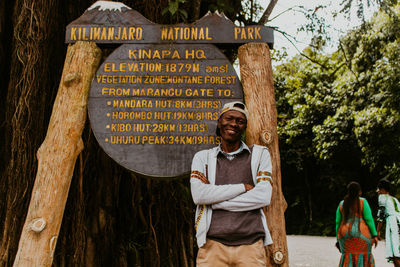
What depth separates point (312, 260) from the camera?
7828mm

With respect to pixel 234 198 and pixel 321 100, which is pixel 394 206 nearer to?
pixel 234 198

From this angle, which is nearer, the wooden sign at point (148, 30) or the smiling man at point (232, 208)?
the smiling man at point (232, 208)

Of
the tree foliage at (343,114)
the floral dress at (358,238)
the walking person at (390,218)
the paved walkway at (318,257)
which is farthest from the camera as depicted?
the tree foliage at (343,114)

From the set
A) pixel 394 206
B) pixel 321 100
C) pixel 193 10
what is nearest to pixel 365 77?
pixel 321 100

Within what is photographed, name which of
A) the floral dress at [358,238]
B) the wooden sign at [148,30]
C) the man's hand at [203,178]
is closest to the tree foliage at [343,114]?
the floral dress at [358,238]

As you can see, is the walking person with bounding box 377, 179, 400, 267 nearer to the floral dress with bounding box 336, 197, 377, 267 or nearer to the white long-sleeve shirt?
the floral dress with bounding box 336, 197, 377, 267

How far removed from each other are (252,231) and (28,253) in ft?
4.87

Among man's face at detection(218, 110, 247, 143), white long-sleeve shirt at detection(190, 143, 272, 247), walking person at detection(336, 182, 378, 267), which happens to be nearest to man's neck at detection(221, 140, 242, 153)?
man's face at detection(218, 110, 247, 143)

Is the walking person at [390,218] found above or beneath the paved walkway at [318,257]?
above

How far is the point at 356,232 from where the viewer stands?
166 inches

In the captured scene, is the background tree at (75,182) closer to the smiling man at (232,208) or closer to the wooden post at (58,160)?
the wooden post at (58,160)

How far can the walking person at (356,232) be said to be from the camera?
13.7 feet

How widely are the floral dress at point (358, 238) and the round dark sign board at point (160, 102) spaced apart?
2300mm

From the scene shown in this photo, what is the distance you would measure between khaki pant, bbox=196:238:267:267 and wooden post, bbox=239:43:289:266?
1.33ft
